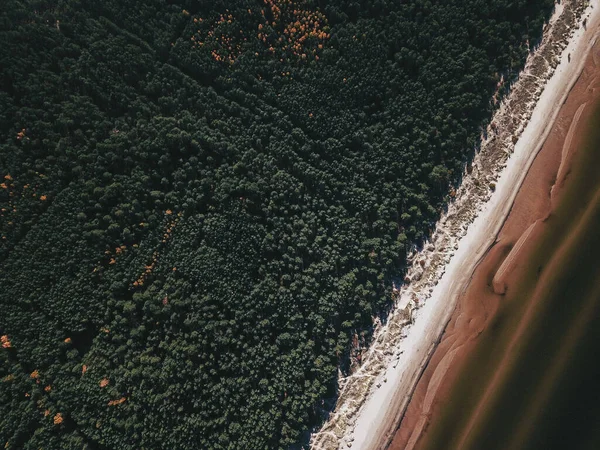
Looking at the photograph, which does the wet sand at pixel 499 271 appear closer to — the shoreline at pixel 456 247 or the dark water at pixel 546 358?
the dark water at pixel 546 358

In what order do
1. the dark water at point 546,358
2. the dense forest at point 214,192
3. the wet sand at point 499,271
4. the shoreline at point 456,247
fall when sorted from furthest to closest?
the wet sand at point 499,271 → the shoreline at point 456,247 → the dark water at point 546,358 → the dense forest at point 214,192

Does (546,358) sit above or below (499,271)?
below

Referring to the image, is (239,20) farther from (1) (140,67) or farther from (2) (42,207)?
(2) (42,207)

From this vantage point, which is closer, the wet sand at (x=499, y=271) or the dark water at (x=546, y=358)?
the dark water at (x=546, y=358)

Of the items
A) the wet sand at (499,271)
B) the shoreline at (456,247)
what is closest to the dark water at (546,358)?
the wet sand at (499,271)

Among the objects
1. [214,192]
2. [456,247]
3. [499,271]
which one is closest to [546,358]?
[499,271]

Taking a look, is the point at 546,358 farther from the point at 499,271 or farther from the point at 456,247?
the point at 456,247

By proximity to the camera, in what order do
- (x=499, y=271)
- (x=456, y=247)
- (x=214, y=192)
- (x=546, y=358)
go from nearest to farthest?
1. (x=214, y=192)
2. (x=546, y=358)
3. (x=499, y=271)
4. (x=456, y=247)
